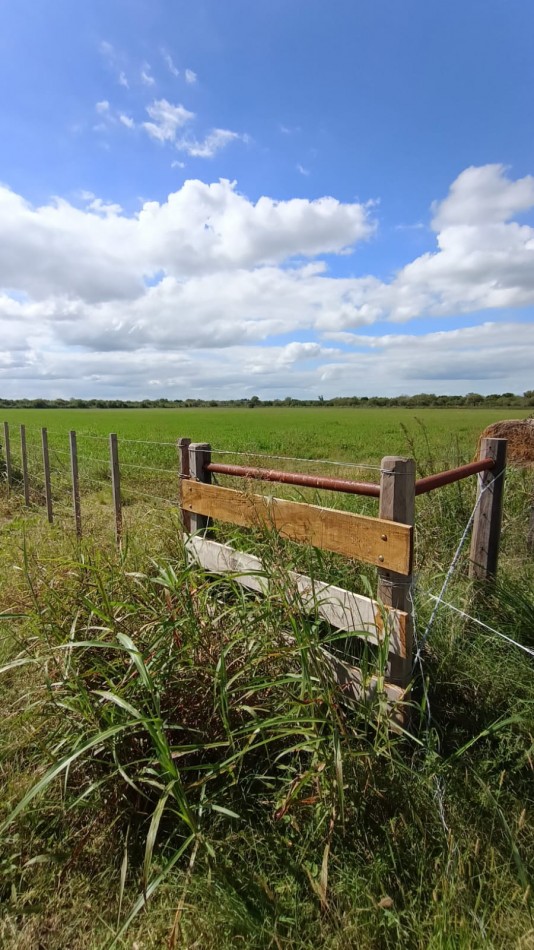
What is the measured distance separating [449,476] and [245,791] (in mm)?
1998

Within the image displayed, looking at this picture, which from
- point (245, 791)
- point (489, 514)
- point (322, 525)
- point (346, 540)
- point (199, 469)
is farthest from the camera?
point (489, 514)

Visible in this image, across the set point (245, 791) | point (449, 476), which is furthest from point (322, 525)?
point (245, 791)

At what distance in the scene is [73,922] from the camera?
68.2 inches

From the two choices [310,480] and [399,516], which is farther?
[310,480]

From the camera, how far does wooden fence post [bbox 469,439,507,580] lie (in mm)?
3594

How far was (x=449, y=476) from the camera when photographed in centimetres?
293

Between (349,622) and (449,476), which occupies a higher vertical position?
(449,476)

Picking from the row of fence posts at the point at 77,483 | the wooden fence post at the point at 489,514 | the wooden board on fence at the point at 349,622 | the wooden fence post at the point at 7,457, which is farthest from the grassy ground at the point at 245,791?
the wooden fence post at the point at 7,457

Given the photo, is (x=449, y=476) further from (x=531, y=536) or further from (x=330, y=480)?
(x=531, y=536)

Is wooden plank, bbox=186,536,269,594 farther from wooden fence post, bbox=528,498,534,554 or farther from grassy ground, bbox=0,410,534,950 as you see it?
wooden fence post, bbox=528,498,534,554

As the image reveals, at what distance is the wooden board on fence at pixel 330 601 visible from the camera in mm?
2203

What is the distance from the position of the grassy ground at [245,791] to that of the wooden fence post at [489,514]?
0.73 m

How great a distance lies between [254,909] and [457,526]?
3814 millimetres

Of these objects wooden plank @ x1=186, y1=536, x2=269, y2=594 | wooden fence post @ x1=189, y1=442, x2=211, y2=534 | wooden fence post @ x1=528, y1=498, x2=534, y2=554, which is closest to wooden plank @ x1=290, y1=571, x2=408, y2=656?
wooden plank @ x1=186, y1=536, x2=269, y2=594
